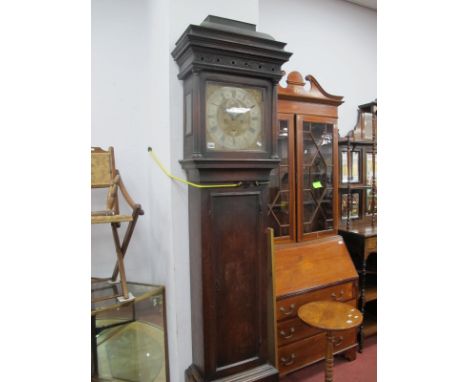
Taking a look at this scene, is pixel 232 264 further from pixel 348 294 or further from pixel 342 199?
pixel 342 199

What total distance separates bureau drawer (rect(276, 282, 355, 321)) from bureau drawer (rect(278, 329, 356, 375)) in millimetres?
223

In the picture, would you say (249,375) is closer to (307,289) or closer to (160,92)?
(307,289)

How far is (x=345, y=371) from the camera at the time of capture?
225cm

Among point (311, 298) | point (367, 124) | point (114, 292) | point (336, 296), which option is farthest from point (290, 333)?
point (367, 124)

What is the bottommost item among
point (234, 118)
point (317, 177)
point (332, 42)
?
point (317, 177)

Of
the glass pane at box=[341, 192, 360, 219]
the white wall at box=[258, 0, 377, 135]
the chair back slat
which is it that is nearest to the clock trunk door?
the chair back slat

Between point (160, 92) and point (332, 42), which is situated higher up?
point (332, 42)

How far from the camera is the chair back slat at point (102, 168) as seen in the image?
1.91 meters

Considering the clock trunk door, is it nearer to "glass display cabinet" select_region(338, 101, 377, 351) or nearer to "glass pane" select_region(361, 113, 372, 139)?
"glass display cabinet" select_region(338, 101, 377, 351)

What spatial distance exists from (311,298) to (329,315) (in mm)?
217

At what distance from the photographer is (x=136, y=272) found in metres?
2.29
